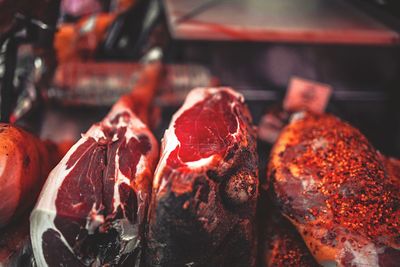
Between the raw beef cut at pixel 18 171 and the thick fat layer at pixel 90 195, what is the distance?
14 cm

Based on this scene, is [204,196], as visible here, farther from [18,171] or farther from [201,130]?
[18,171]

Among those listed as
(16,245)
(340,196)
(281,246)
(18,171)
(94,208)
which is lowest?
(281,246)

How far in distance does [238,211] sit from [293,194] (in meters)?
0.42

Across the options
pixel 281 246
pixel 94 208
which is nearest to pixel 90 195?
pixel 94 208

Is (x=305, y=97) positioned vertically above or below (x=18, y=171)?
below

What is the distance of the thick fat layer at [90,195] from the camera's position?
1.70 meters

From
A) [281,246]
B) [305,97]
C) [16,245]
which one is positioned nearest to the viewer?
[16,245]

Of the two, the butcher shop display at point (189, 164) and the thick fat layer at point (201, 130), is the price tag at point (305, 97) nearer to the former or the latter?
the butcher shop display at point (189, 164)

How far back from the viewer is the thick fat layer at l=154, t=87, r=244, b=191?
5.57 ft

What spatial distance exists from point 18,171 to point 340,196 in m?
1.68

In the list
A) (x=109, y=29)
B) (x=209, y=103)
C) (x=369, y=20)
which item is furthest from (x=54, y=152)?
(x=369, y=20)

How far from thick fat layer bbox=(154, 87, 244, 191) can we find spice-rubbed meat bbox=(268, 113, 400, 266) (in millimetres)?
460

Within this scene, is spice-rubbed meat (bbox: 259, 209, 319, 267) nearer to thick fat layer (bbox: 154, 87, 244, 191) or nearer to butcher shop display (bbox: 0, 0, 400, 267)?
butcher shop display (bbox: 0, 0, 400, 267)

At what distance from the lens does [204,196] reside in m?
1.63
